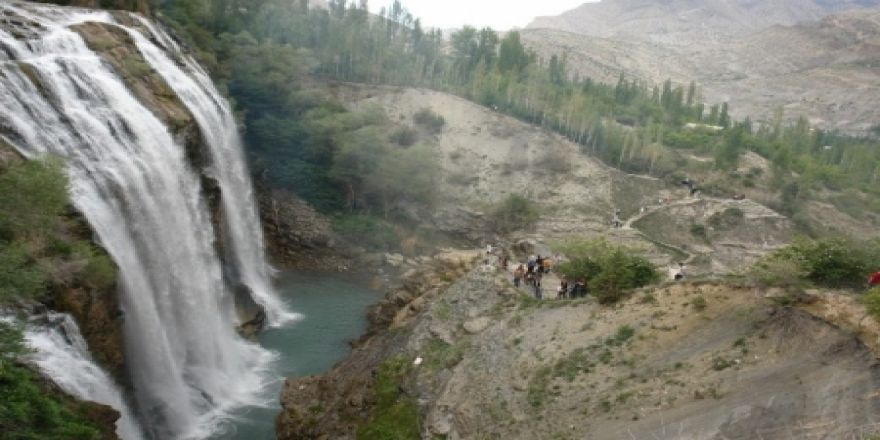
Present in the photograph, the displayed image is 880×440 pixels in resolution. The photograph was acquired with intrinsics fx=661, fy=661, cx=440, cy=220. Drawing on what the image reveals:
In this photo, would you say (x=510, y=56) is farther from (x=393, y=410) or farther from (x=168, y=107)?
(x=393, y=410)

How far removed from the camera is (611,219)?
64812 millimetres

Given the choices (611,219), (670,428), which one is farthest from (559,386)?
(611,219)

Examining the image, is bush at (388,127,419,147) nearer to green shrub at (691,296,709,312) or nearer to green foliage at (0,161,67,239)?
green foliage at (0,161,67,239)

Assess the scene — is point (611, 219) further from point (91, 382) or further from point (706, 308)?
point (91, 382)

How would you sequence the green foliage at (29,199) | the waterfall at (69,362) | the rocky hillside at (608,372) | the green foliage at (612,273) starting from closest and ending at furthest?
the rocky hillside at (608,372), the waterfall at (69,362), the green foliage at (29,199), the green foliage at (612,273)

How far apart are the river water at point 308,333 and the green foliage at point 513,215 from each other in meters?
17.5

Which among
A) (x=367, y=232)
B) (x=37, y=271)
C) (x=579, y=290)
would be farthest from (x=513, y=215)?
(x=37, y=271)

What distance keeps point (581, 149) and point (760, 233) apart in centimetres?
2268

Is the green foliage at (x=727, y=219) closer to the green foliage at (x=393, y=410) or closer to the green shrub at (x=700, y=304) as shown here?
the green shrub at (x=700, y=304)

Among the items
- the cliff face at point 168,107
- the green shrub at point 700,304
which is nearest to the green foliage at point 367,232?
the cliff face at point 168,107

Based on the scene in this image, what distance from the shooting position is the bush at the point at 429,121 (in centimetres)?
7616

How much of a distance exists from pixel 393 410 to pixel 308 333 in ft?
51.6

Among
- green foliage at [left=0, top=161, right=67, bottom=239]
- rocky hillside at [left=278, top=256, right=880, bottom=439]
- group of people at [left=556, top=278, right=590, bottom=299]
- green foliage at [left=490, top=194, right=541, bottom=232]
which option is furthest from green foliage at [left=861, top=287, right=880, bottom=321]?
green foliage at [left=490, top=194, right=541, bottom=232]

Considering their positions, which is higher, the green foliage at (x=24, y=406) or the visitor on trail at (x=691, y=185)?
the green foliage at (x=24, y=406)
